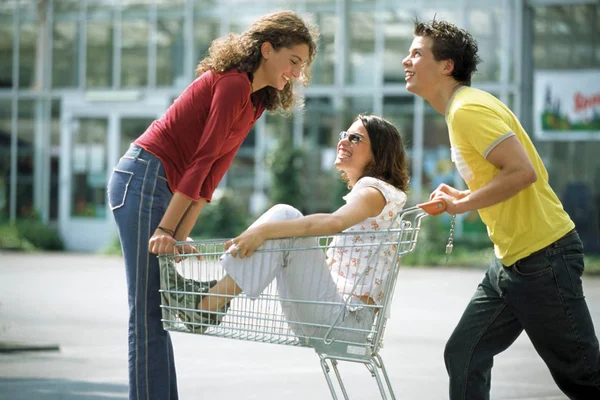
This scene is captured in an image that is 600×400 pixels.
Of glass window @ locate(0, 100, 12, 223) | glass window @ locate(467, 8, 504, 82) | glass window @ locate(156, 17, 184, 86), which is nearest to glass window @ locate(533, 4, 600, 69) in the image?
glass window @ locate(467, 8, 504, 82)

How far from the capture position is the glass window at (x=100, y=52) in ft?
83.7

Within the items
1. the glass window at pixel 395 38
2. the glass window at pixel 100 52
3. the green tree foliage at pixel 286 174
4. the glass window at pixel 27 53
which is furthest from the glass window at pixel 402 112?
the glass window at pixel 27 53

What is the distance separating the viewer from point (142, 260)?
459 cm

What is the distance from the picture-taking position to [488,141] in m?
4.03

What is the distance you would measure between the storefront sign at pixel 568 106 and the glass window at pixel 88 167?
10.5m

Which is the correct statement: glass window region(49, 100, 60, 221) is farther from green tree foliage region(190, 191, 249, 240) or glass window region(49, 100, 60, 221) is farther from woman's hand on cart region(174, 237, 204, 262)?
woman's hand on cart region(174, 237, 204, 262)

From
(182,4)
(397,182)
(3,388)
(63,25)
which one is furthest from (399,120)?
(397,182)

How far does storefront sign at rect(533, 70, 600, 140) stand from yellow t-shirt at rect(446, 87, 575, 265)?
17.8 meters

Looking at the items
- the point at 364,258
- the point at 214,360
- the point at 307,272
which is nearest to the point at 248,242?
the point at 307,272

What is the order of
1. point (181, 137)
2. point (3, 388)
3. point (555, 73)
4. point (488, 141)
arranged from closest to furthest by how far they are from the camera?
point (488, 141) → point (181, 137) → point (3, 388) → point (555, 73)

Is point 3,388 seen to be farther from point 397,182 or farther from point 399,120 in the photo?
point 399,120

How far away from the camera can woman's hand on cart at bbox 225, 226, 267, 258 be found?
424 cm

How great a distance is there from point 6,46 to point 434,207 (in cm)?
2440

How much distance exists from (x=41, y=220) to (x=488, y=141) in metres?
22.8
